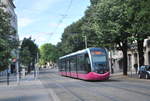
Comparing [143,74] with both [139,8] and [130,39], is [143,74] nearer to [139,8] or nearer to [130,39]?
[130,39]

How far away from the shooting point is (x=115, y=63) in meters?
84.6

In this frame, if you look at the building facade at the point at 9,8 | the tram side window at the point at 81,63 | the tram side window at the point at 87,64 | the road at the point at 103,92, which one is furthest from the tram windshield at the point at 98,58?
the building facade at the point at 9,8

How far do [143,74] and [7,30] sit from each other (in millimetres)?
15114

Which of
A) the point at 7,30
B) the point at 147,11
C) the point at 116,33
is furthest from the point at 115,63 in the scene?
the point at 147,11

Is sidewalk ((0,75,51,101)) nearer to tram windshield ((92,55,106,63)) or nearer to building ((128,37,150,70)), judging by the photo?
tram windshield ((92,55,106,63))

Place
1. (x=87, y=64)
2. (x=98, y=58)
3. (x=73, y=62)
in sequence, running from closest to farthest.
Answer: (x=87, y=64) < (x=98, y=58) < (x=73, y=62)

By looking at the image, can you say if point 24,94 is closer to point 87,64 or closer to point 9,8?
point 87,64

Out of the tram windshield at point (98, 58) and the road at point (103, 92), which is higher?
the tram windshield at point (98, 58)

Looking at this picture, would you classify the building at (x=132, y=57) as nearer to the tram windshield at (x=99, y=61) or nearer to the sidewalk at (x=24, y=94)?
the tram windshield at (x=99, y=61)

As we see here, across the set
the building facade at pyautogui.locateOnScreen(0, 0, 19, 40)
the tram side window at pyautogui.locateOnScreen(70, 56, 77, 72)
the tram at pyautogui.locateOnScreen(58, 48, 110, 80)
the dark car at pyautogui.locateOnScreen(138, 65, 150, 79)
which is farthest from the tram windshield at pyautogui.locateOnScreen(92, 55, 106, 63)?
the building facade at pyautogui.locateOnScreen(0, 0, 19, 40)

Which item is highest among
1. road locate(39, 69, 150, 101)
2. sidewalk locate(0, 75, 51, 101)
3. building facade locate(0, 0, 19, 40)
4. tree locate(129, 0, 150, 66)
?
building facade locate(0, 0, 19, 40)

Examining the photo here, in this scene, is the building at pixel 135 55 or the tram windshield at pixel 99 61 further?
the building at pixel 135 55

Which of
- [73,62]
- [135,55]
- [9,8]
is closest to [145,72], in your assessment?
[73,62]

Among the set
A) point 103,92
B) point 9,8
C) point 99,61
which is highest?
point 9,8
